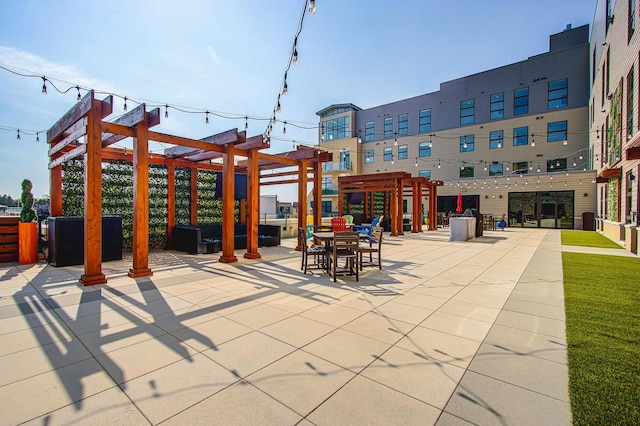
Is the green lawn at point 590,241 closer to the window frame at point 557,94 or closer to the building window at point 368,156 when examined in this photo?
the window frame at point 557,94

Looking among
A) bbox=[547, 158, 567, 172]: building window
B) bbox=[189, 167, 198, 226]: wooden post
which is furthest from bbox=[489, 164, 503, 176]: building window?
bbox=[189, 167, 198, 226]: wooden post

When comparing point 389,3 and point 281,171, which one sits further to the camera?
point 281,171

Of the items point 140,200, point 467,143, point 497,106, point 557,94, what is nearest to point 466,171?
point 467,143

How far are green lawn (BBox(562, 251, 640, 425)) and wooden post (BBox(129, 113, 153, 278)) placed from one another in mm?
5810

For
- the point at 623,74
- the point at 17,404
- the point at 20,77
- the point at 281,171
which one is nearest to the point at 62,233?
the point at 20,77

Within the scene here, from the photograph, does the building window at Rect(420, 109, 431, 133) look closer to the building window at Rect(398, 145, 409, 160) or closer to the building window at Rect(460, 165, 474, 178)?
the building window at Rect(398, 145, 409, 160)

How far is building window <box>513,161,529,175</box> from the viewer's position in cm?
2044

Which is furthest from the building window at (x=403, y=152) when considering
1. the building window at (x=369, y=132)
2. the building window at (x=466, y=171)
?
the building window at (x=466, y=171)

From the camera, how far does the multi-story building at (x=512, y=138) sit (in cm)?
1886

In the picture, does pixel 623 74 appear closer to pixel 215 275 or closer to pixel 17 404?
pixel 215 275

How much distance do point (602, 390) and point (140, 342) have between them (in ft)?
11.3

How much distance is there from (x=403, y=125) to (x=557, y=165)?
1142 centimetres

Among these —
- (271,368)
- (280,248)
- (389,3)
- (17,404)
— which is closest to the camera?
(17,404)

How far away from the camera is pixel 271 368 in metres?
2.24
